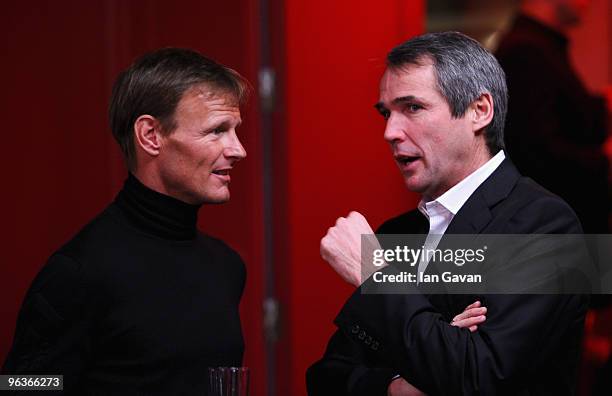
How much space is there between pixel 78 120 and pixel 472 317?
1.80m

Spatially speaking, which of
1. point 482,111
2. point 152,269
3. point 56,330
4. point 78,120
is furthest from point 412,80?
point 78,120

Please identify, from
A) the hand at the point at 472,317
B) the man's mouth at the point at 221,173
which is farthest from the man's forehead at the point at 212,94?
the hand at the point at 472,317

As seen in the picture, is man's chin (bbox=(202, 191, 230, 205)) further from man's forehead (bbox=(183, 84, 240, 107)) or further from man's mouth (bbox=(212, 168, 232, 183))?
man's forehead (bbox=(183, 84, 240, 107))

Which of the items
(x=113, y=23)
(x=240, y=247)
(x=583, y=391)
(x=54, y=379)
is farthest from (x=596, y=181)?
(x=54, y=379)

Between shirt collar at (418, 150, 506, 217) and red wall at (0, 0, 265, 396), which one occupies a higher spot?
red wall at (0, 0, 265, 396)

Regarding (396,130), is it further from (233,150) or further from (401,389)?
(401,389)

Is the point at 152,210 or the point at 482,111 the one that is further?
the point at 152,210

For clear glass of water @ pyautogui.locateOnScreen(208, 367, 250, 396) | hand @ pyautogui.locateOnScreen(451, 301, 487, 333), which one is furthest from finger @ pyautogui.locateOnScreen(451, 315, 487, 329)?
clear glass of water @ pyautogui.locateOnScreen(208, 367, 250, 396)

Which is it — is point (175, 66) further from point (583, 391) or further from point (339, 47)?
point (583, 391)

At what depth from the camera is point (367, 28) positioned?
3.40 m

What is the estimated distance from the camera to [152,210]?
2.41 meters

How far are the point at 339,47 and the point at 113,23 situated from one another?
0.72 m

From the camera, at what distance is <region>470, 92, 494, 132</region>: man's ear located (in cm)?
229

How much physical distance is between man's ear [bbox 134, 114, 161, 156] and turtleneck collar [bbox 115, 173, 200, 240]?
2.8 inches
